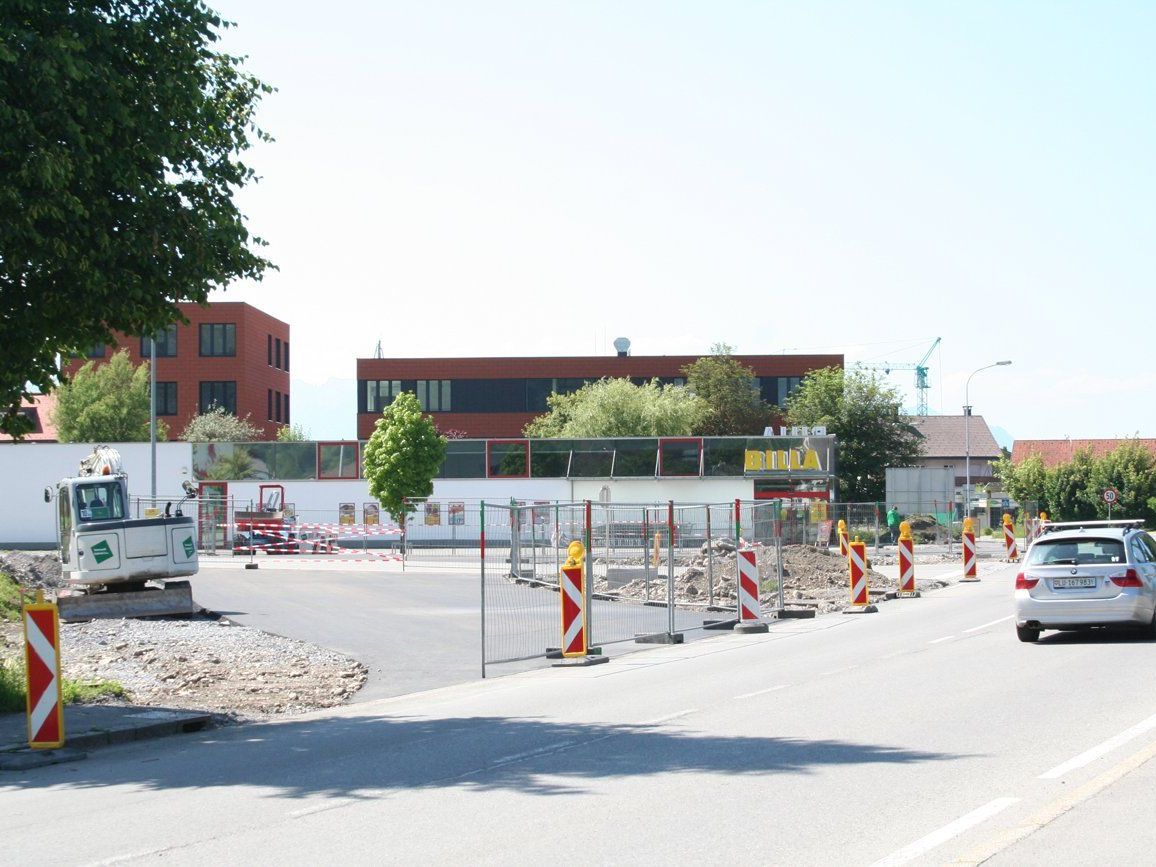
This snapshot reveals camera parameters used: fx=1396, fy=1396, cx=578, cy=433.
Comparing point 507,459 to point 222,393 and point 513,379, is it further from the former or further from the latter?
point 513,379

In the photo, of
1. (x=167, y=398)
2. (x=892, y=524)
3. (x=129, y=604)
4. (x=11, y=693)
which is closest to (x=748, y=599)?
(x=129, y=604)

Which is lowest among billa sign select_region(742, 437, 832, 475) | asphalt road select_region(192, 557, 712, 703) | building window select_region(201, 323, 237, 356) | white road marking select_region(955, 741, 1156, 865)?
asphalt road select_region(192, 557, 712, 703)

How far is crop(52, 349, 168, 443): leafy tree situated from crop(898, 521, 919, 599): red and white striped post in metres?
55.3

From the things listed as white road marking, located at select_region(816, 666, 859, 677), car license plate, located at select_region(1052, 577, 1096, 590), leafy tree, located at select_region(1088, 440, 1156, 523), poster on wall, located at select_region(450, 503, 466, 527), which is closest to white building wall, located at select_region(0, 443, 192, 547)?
poster on wall, located at select_region(450, 503, 466, 527)

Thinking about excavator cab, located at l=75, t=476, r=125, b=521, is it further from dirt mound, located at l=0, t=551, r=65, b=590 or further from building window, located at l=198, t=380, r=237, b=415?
building window, located at l=198, t=380, r=237, b=415

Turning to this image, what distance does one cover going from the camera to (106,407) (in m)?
78.4

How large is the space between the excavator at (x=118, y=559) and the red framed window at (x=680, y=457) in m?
38.9

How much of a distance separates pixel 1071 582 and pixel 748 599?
6188mm

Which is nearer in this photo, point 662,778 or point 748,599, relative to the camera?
point 662,778

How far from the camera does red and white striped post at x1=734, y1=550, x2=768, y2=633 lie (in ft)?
74.9

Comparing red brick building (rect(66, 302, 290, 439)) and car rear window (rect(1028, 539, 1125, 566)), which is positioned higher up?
red brick building (rect(66, 302, 290, 439))

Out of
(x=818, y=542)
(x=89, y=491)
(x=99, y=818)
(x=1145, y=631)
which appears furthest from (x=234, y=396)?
(x=99, y=818)

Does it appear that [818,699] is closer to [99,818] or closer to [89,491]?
[99,818]

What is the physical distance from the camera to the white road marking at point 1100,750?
9.05m
